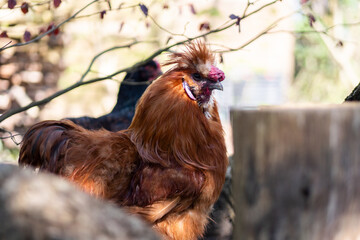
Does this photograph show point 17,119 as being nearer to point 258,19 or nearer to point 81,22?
point 81,22

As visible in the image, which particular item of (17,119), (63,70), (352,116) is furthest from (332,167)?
(63,70)

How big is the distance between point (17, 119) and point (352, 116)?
8.83 m

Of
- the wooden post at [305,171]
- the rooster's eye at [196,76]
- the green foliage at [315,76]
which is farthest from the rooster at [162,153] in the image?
the green foliage at [315,76]

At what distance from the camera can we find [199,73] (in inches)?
148

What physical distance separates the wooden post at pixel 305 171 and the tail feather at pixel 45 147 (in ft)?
7.21

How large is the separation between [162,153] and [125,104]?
8.20 ft

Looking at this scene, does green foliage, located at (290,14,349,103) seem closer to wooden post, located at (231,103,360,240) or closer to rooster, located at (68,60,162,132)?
rooster, located at (68,60,162,132)

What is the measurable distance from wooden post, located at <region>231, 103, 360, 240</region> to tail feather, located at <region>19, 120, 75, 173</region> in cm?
220

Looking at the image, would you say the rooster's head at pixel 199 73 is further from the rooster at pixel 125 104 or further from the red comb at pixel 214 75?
the rooster at pixel 125 104

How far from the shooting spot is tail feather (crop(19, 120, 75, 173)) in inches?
141

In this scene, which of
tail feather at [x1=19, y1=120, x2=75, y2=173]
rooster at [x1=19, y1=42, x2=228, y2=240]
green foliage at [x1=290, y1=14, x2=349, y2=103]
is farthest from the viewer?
green foliage at [x1=290, y1=14, x2=349, y2=103]

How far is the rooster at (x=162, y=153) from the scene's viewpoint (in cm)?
347

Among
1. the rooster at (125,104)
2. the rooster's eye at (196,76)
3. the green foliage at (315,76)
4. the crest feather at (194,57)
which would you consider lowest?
the green foliage at (315,76)

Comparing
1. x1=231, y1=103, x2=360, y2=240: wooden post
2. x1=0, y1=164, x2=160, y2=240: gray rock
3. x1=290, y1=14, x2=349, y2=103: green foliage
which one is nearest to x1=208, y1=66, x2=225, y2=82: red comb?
x1=231, y1=103, x2=360, y2=240: wooden post
